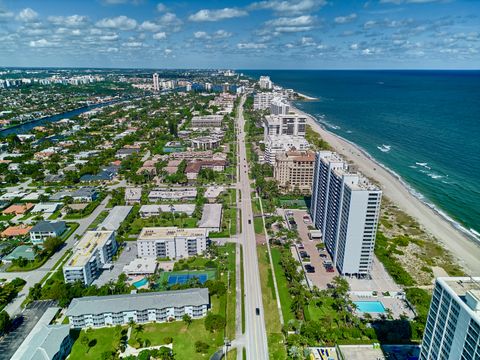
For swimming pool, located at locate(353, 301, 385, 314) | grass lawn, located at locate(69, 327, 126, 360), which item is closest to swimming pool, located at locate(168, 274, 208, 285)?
grass lawn, located at locate(69, 327, 126, 360)

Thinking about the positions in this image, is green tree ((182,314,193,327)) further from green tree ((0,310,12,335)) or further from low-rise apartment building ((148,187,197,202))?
low-rise apartment building ((148,187,197,202))

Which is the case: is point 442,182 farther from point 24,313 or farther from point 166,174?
point 24,313

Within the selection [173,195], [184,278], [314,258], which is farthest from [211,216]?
[314,258]

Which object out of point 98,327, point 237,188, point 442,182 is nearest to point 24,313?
point 98,327

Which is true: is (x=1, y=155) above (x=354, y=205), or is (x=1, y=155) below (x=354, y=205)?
below

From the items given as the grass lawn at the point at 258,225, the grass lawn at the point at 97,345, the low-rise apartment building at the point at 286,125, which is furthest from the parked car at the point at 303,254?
the low-rise apartment building at the point at 286,125

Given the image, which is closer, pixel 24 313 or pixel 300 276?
pixel 24 313

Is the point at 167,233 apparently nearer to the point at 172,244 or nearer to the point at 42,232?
the point at 172,244
